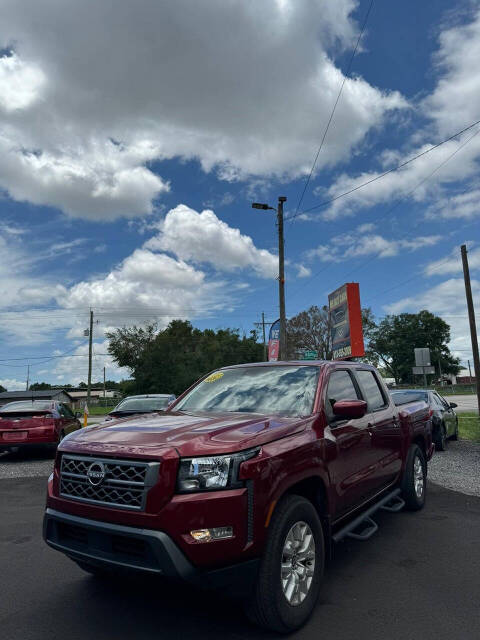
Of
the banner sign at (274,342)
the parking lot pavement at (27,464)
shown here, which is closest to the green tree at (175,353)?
the banner sign at (274,342)

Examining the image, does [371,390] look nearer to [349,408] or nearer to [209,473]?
[349,408]

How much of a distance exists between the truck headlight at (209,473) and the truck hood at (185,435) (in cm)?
5

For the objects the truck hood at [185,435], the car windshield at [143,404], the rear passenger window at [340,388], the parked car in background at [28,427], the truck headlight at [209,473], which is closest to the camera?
the truck headlight at [209,473]

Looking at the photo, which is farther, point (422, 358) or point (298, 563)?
point (422, 358)

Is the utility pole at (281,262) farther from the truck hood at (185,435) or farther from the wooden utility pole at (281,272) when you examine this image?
the truck hood at (185,435)

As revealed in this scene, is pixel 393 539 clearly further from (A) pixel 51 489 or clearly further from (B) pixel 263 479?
(A) pixel 51 489

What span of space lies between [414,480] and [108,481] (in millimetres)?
4167

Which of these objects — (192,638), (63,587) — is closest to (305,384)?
(192,638)

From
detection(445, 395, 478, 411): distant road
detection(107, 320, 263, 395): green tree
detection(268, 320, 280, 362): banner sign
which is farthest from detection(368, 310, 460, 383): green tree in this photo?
detection(268, 320, 280, 362): banner sign

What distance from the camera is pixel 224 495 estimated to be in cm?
279

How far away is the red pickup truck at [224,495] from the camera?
9.00 feet

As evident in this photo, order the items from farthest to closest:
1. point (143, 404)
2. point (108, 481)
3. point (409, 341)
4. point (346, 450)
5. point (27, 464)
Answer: point (409, 341) < point (143, 404) < point (27, 464) < point (346, 450) < point (108, 481)

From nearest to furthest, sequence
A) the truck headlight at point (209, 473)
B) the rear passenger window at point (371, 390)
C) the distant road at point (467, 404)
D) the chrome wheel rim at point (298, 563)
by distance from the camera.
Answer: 1. the truck headlight at point (209, 473)
2. the chrome wheel rim at point (298, 563)
3. the rear passenger window at point (371, 390)
4. the distant road at point (467, 404)

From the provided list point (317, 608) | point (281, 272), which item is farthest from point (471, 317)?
point (317, 608)
